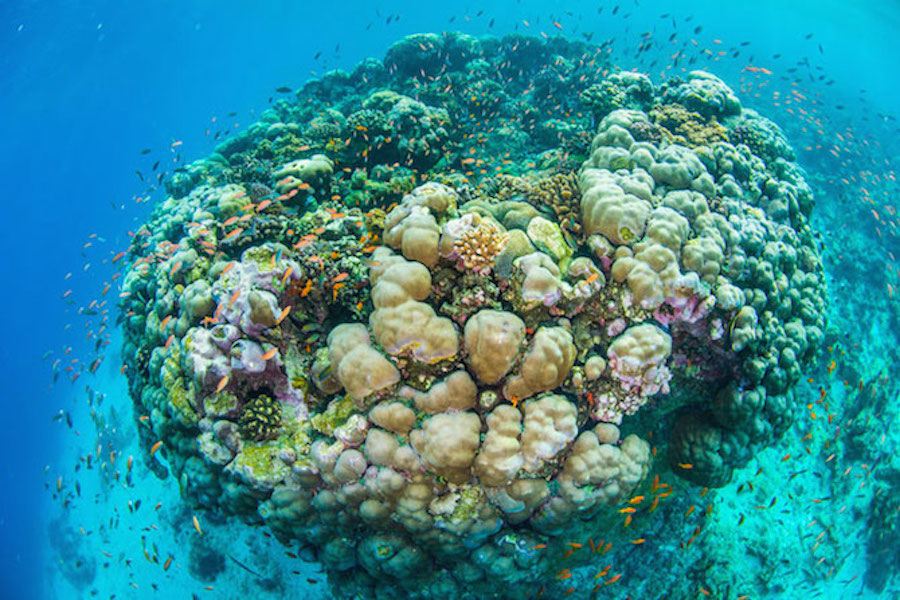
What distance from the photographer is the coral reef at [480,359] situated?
4.85m

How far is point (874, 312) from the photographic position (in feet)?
47.9

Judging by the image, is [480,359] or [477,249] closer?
[480,359]

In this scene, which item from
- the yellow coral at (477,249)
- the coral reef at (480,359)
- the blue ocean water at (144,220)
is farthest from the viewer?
the blue ocean water at (144,220)

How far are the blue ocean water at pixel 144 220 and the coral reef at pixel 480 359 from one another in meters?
2.38

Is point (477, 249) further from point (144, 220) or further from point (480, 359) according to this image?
point (144, 220)

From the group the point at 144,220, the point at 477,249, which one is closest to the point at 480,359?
the point at 477,249

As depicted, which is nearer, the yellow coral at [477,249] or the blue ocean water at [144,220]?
the yellow coral at [477,249]

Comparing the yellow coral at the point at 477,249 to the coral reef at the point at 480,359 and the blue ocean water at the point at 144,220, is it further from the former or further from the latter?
the blue ocean water at the point at 144,220

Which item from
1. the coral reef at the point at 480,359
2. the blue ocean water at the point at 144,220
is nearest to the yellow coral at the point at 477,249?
the coral reef at the point at 480,359

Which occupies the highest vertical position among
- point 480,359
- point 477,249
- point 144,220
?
point 477,249

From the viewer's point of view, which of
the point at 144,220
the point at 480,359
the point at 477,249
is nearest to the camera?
the point at 480,359

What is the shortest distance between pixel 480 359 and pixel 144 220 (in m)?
32.7

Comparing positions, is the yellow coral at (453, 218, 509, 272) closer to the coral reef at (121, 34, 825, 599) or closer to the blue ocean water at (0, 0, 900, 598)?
the coral reef at (121, 34, 825, 599)

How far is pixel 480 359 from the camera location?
4.70 m
